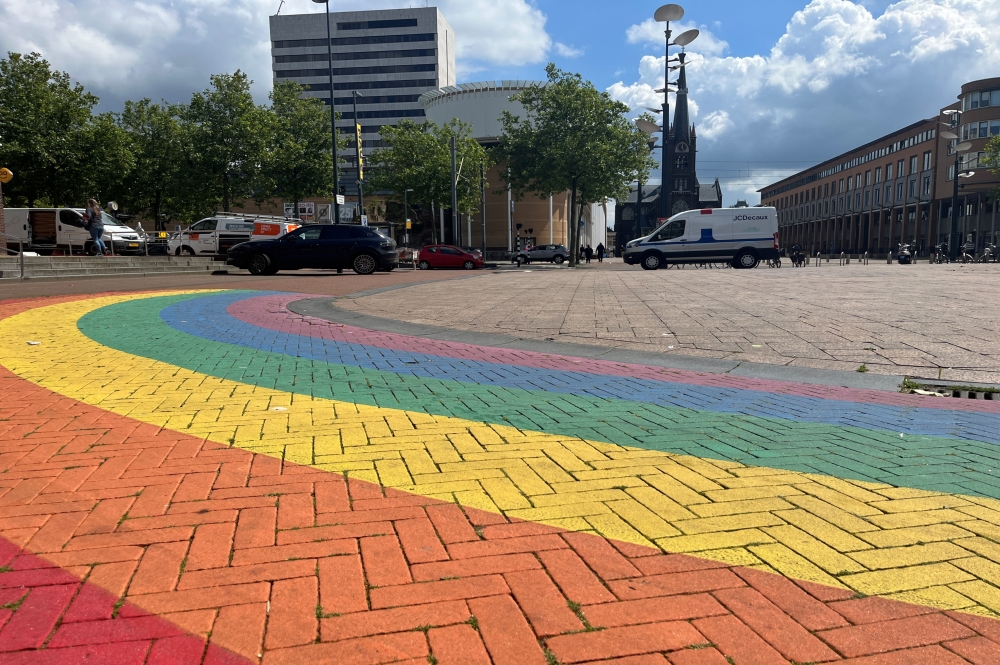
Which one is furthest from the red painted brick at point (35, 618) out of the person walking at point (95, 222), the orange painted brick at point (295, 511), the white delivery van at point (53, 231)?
the white delivery van at point (53, 231)

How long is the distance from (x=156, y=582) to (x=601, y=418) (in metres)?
2.77

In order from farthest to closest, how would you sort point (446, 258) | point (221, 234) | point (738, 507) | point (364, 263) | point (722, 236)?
point (446, 258) → point (722, 236) → point (221, 234) → point (364, 263) → point (738, 507)

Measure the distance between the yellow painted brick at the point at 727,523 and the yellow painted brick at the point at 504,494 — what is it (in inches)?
25.8

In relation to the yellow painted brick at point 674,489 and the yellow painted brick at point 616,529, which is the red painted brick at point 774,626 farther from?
the yellow painted brick at point 674,489

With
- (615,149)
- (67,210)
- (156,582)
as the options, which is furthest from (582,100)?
(156,582)

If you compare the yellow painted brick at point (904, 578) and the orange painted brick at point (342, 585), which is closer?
the orange painted brick at point (342, 585)

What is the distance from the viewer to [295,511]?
2688mm

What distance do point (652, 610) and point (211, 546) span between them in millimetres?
1577

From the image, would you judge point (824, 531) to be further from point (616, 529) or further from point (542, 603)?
point (542, 603)

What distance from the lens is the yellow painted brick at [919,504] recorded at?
A: 276 centimetres

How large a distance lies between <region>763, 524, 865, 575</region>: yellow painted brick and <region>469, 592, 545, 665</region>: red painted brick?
111 centimetres

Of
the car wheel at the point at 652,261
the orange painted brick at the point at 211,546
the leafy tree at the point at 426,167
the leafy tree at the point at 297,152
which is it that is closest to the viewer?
the orange painted brick at the point at 211,546

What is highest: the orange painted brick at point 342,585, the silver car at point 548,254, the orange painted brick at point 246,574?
the silver car at point 548,254

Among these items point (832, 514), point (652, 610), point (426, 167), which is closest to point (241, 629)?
point (652, 610)
